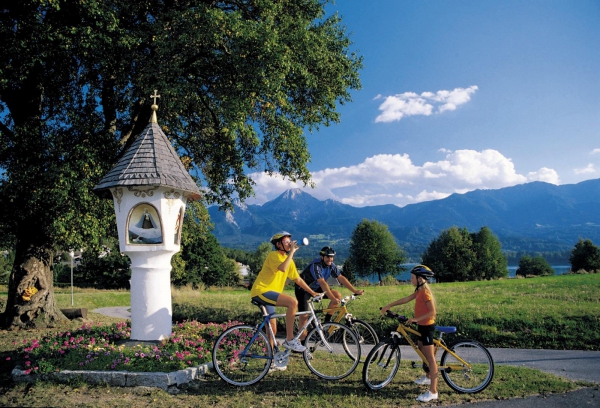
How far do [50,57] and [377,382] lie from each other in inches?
487

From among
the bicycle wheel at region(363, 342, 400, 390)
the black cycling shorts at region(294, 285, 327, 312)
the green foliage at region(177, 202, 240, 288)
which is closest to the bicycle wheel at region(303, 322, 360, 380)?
the bicycle wheel at region(363, 342, 400, 390)

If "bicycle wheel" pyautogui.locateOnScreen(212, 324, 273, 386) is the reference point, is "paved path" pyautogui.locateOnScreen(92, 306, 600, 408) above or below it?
below

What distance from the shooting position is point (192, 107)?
47.6ft

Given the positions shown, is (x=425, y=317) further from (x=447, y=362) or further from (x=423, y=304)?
(x=447, y=362)

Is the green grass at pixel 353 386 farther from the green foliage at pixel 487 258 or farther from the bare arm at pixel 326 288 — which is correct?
the green foliage at pixel 487 258

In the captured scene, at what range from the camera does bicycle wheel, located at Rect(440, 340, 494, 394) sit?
682cm

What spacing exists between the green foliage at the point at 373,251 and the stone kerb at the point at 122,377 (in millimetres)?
66303

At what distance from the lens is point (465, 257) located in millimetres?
74375

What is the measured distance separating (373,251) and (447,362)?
218 ft

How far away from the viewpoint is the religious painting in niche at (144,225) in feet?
30.2

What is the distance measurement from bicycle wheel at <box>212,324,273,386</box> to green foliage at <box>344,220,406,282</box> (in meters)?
65.9

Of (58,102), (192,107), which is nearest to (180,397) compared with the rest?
(192,107)

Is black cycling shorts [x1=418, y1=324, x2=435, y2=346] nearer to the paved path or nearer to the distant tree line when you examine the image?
the paved path

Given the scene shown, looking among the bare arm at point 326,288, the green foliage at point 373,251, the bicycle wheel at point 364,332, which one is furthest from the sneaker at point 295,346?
the green foliage at point 373,251
